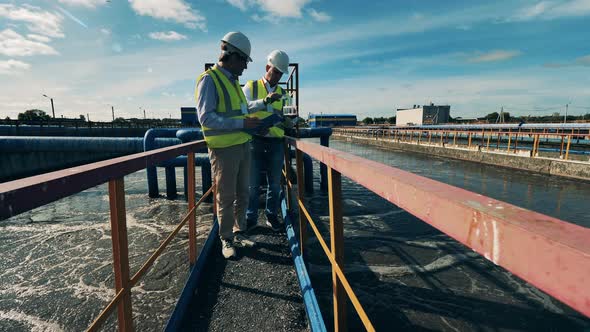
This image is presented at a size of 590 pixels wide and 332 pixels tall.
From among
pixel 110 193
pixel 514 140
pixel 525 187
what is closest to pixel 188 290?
pixel 110 193

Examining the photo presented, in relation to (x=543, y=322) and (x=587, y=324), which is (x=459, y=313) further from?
(x=587, y=324)

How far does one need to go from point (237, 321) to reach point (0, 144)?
9.00 meters

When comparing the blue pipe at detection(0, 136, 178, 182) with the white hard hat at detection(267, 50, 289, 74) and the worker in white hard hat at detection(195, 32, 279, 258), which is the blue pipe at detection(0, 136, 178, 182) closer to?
the white hard hat at detection(267, 50, 289, 74)

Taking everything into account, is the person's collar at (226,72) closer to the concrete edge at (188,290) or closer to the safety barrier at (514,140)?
the concrete edge at (188,290)

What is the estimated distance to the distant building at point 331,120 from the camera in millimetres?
60312

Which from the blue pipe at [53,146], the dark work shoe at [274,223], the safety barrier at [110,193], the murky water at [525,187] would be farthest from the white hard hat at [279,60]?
the murky water at [525,187]

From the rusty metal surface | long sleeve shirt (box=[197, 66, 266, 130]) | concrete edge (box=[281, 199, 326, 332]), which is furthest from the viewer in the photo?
long sleeve shirt (box=[197, 66, 266, 130])

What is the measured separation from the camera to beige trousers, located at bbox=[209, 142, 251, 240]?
2.91m

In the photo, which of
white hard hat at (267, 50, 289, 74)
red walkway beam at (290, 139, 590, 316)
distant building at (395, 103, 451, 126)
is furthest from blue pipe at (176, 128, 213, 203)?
distant building at (395, 103, 451, 126)

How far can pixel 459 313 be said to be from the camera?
333cm

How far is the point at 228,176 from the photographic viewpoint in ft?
9.66

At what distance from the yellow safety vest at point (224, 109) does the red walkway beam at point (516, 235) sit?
7.29ft

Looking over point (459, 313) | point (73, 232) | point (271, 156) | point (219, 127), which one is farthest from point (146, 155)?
point (73, 232)

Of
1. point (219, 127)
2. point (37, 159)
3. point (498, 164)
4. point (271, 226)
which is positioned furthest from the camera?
point (498, 164)
